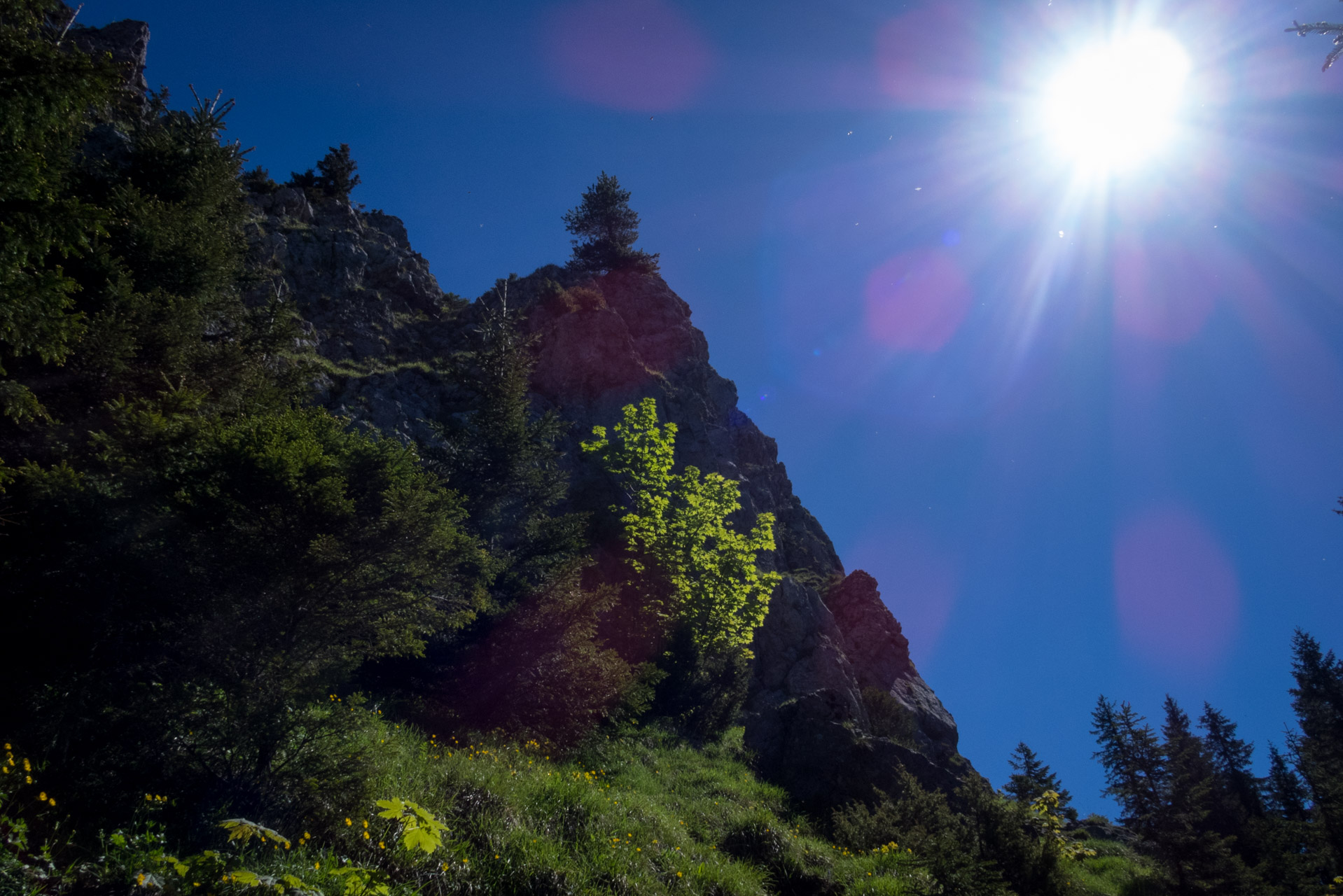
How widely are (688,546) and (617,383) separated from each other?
14570 mm

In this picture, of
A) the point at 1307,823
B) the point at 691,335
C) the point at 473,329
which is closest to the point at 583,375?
the point at 473,329

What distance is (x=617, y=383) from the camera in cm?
3391

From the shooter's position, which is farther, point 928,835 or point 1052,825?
point 1052,825

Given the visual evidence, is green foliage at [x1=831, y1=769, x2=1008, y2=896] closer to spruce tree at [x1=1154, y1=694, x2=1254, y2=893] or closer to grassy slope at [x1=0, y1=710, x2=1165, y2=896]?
grassy slope at [x1=0, y1=710, x2=1165, y2=896]

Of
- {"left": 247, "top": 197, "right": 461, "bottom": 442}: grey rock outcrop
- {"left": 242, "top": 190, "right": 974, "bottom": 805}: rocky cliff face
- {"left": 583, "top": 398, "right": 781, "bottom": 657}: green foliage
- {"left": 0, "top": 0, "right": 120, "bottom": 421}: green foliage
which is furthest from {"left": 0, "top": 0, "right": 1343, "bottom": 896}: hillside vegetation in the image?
{"left": 247, "top": 197, "right": 461, "bottom": 442}: grey rock outcrop

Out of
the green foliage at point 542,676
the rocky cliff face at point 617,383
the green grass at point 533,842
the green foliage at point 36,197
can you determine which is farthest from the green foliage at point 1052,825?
the green foliage at point 36,197

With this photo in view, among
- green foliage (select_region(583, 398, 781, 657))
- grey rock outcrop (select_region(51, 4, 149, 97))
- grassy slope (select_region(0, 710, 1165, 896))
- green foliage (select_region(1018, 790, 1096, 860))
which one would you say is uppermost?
grey rock outcrop (select_region(51, 4, 149, 97))

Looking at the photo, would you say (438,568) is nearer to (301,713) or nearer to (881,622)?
(301,713)

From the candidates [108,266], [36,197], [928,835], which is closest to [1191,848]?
[928,835]

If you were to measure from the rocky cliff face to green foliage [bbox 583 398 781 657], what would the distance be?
363 centimetres

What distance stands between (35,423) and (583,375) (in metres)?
24.5

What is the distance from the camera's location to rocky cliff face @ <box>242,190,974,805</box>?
84.6 feet

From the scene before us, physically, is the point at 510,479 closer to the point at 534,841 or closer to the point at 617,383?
the point at 534,841

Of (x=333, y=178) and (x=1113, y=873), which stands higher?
(x=333, y=178)
